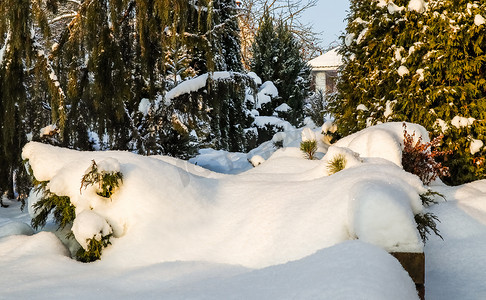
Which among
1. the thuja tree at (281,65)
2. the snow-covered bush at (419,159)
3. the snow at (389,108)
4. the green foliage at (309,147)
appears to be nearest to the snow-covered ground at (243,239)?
the snow-covered bush at (419,159)

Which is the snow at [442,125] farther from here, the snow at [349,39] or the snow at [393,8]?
the snow at [349,39]

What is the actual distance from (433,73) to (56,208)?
4.69m

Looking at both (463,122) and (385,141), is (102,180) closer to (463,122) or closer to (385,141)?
(385,141)

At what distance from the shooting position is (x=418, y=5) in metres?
5.39

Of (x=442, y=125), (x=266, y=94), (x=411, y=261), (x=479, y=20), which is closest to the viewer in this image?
(x=411, y=261)

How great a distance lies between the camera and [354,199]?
8.11ft

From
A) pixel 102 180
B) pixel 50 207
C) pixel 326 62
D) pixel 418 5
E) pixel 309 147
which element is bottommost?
pixel 50 207

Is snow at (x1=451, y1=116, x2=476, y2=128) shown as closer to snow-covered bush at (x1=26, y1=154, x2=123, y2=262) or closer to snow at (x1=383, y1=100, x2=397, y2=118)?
snow at (x1=383, y1=100, x2=397, y2=118)

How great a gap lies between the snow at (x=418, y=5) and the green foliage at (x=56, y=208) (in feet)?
15.6

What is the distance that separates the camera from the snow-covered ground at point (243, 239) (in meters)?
2.19

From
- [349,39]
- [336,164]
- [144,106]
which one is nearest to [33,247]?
[336,164]

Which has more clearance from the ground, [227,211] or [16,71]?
[16,71]

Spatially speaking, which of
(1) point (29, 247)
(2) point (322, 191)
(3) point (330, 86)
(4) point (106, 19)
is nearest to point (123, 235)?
(1) point (29, 247)

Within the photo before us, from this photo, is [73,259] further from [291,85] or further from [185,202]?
[291,85]
